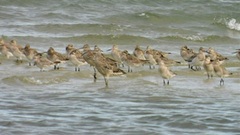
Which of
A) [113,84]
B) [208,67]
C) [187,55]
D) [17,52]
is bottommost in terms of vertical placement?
[113,84]

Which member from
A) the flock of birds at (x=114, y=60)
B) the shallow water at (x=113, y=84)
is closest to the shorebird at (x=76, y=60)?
the flock of birds at (x=114, y=60)

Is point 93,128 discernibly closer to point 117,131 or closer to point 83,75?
point 117,131

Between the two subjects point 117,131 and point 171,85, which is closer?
point 117,131

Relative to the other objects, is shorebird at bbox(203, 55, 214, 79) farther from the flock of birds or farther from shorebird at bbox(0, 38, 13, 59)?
shorebird at bbox(0, 38, 13, 59)

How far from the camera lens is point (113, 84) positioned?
13.9m

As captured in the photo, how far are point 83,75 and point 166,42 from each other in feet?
27.1

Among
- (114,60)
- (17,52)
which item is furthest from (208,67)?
(17,52)

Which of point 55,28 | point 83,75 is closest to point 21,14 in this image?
point 55,28

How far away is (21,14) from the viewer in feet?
88.9

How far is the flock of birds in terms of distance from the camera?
14508mm

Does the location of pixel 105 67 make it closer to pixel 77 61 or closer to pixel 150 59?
pixel 77 61

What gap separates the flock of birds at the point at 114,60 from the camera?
47.6ft

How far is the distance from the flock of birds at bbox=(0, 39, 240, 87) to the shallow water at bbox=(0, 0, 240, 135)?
19 cm

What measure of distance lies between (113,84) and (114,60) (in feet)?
8.00
